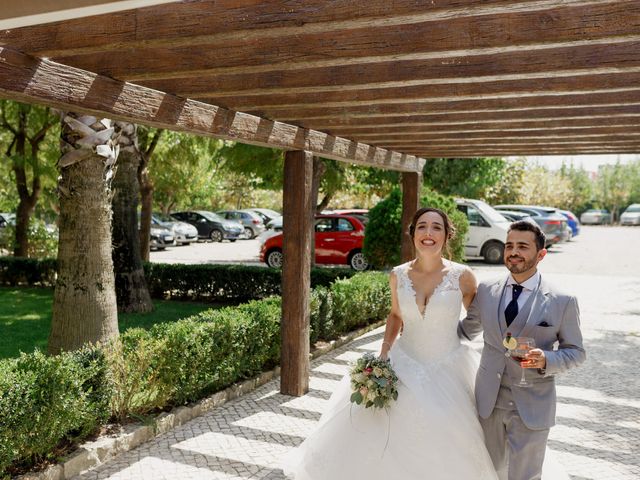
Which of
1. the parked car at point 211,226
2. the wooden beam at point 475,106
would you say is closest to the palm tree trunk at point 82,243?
the wooden beam at point 475,106

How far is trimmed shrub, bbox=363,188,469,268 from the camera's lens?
13938 millimetres

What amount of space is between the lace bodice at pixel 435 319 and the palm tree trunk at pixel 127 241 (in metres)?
8.26

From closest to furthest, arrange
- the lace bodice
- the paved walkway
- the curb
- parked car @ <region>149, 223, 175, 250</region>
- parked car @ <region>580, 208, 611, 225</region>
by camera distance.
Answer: the lace bodice
the curb
the paved walkway
parked car @ <region>149, 223, 175, 250</region>
parked car @ <region>580, 208, 611, 225</region>

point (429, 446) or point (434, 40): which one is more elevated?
point (434, 40)

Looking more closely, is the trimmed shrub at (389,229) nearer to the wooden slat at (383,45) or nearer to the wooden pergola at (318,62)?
the wooden pergola at (318,62)

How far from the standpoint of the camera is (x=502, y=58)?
13.4 feet

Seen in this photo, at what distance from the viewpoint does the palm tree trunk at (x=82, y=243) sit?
719 centimetres

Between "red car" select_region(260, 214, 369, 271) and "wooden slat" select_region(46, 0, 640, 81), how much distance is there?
576 inches

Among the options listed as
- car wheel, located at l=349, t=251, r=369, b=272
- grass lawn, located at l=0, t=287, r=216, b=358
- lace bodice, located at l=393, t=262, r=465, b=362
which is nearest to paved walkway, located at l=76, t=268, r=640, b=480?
lace bodice, located at l=393, t=262, r=465, b=362

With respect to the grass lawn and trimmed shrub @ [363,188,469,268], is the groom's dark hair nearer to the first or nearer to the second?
the grass lawn

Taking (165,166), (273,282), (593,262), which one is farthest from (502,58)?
(593,262)

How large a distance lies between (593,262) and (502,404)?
20.6 m

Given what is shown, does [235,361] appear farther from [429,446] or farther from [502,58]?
[502,58]

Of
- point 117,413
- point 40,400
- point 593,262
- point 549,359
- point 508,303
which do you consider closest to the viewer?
point 549,359
